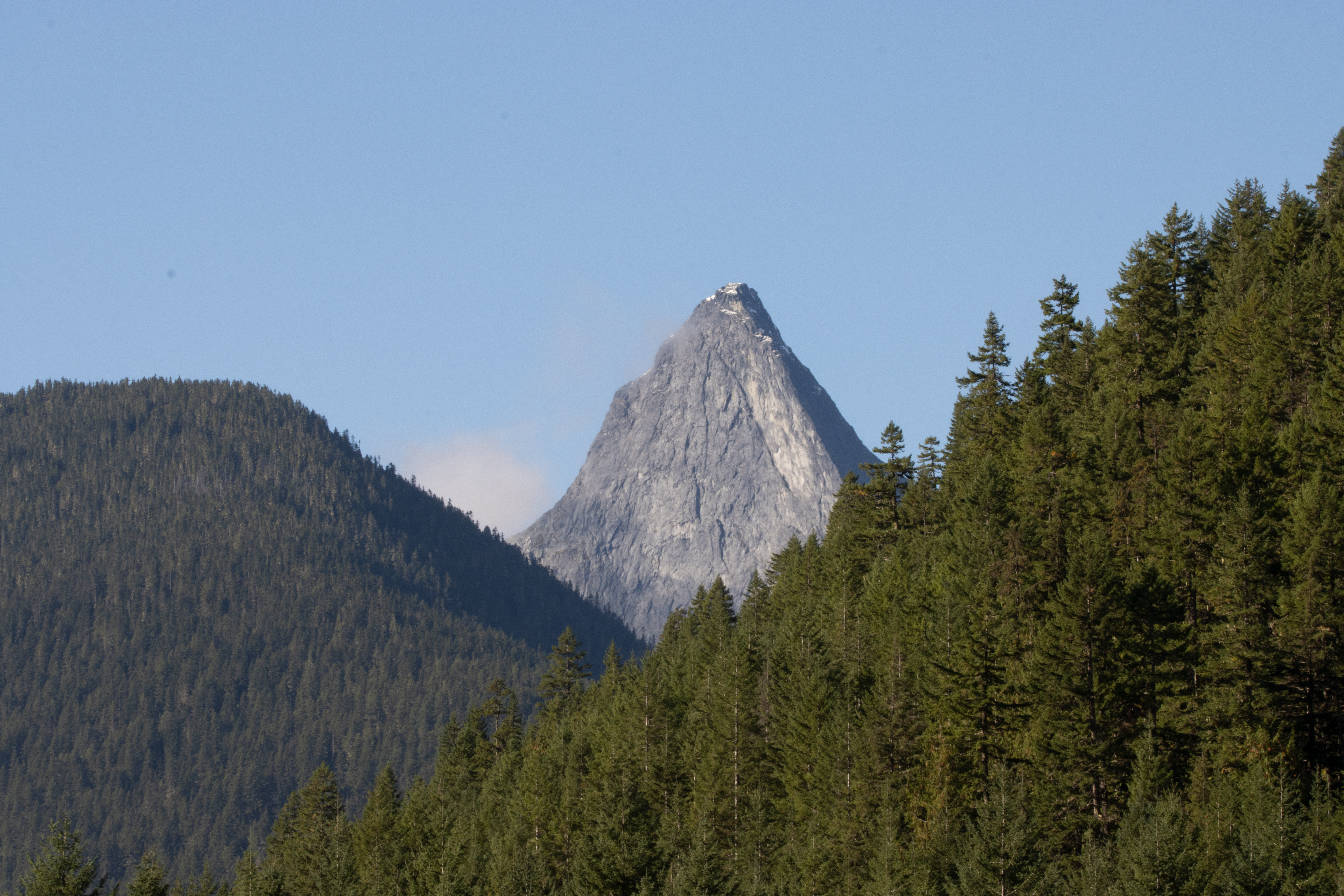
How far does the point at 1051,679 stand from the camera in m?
53.3

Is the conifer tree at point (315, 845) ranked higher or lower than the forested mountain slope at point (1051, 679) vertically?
lower

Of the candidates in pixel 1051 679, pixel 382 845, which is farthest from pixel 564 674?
pixel 1051 679

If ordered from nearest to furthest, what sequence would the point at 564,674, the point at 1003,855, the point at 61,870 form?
the point at 1003,855
the point at 61,870
the point at 564,674

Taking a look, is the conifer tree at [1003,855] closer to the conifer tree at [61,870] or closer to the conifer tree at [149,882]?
the conifer tree at [61,870]

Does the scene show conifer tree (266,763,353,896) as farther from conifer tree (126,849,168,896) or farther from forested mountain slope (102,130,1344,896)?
conifer tree (126,849,168,896)

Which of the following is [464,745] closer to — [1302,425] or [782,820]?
[782,820]

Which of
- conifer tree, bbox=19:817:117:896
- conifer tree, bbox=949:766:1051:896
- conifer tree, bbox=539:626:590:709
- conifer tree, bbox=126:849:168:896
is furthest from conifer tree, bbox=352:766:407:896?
conifer tree, bbox=949:766:1051:896

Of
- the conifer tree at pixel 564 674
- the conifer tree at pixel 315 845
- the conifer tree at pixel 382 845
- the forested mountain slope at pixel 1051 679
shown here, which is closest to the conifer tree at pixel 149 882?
the forested mountain slope at pixel 1051 679

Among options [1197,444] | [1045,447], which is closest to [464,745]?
[1045,447]

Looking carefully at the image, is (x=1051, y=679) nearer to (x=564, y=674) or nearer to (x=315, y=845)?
(x=315, y=845)

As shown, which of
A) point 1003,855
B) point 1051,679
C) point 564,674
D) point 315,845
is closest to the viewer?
point 1003,855

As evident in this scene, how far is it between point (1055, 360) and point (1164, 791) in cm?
4349

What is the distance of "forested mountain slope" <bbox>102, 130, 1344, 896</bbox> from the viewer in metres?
50.4

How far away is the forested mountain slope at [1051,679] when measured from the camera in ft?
165
